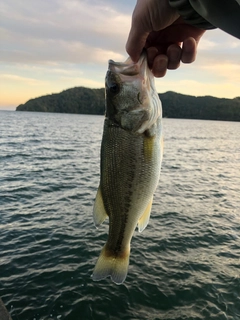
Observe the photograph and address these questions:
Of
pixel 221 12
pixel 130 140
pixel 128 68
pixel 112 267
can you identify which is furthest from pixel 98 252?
pixel 221 12

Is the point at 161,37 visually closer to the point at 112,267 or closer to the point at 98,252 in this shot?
the point at 112,267

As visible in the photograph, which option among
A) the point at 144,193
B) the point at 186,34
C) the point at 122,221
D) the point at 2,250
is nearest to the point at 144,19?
the point at 186,34

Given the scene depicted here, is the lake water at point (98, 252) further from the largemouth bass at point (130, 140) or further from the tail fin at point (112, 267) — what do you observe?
the largemouth bass at point (130, 140)

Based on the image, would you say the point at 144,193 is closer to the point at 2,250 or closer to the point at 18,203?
the point at 2,250

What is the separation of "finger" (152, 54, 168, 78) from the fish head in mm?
511

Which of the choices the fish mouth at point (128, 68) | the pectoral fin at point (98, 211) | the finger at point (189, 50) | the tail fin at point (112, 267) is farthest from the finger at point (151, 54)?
the tail fin at point (112, 267)

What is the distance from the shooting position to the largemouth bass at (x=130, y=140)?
2.98 m

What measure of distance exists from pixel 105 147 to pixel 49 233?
30.1ft

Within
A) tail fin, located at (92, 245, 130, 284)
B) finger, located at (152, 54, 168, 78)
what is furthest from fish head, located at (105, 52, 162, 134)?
tail fin, located at (92, 245, 130, 284)

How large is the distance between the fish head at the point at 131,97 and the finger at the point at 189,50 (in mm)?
737

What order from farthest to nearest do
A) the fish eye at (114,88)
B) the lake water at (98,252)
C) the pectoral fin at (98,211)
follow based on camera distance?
1. the lake water at (98,252)
2. the pectoral fin at (98,211)
3. the fish eye at (114,88)

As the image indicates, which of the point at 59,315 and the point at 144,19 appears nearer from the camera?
the point at 144,19

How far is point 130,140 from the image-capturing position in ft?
9.91

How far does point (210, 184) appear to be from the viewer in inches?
846
